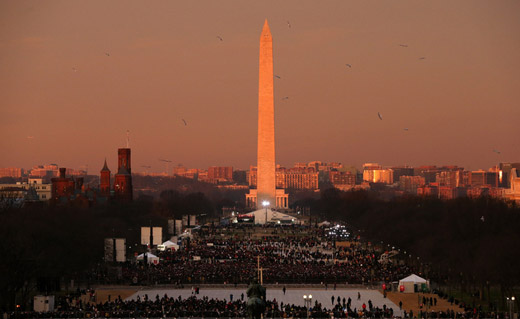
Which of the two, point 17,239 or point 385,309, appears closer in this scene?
point 385,309

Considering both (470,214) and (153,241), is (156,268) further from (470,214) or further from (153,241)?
(470,214)

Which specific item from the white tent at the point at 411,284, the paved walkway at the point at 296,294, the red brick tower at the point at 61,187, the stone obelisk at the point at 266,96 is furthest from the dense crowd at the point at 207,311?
the red brick tower at the point at 61,187

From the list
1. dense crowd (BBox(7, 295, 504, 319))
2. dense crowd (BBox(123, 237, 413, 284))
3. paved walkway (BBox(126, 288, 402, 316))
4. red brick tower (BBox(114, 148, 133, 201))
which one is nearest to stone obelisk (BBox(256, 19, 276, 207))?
red brick tower (BBox(114, 148, 133, 201))

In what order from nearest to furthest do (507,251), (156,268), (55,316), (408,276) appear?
(55,316) < (507,251) < (408,276) < (156,268)

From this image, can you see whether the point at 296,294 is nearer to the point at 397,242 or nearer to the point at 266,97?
the point at 397,242

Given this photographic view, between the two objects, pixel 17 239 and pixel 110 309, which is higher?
pixel 17 239

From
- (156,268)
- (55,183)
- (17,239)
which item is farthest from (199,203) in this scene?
(17,239)

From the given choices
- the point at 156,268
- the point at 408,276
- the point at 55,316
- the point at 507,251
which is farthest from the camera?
the point at 156,268
